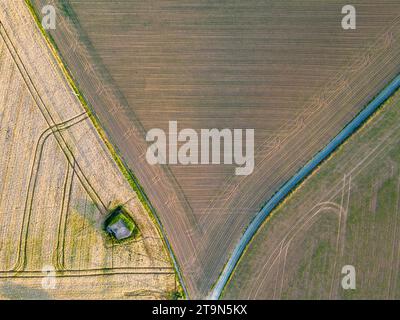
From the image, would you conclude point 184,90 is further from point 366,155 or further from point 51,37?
point 366,155

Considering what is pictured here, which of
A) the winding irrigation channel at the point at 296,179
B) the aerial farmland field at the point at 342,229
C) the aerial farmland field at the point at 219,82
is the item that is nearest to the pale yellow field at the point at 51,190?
the aerial farmland field at the point at 219,82

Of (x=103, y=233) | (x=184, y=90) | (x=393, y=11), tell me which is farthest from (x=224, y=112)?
(x=393, y=11)
